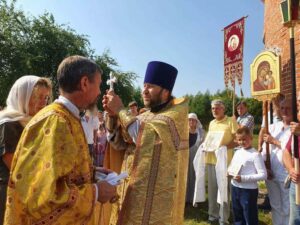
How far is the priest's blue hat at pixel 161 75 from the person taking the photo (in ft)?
9.96

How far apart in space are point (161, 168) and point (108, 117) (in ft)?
2.19

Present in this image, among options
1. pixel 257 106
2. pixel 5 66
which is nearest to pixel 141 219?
pixel 5 66

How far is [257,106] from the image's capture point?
26469mm

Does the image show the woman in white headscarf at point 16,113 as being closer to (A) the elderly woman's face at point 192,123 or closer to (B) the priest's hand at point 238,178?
(B) the priest's hand at point 238,178

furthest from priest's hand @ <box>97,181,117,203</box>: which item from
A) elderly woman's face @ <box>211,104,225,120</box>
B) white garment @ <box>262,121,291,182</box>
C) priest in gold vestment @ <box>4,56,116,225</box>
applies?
elderly woman's face @ <box>211,104,225,120</box>

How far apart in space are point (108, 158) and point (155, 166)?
26.2 inches

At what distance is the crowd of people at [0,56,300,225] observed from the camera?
1.76 meters

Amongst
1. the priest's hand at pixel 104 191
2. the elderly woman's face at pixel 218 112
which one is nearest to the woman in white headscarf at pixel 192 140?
the elderly woman's face at pixel 218 112

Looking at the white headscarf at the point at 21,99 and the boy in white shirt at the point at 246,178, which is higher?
the white headscarf at the point at 21,99

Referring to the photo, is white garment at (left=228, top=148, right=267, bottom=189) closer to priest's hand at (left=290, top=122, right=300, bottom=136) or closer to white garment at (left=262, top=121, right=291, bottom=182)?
white garment at (left=262, top=121, right=291, bottom=182)

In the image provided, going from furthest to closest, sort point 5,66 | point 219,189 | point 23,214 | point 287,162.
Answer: point 5,66, point 219,189, point 287,162, point 23,214

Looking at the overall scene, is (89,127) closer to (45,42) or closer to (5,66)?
(5,66)

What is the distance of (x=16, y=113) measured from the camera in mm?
2846

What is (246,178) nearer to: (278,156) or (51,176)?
(278,156)
